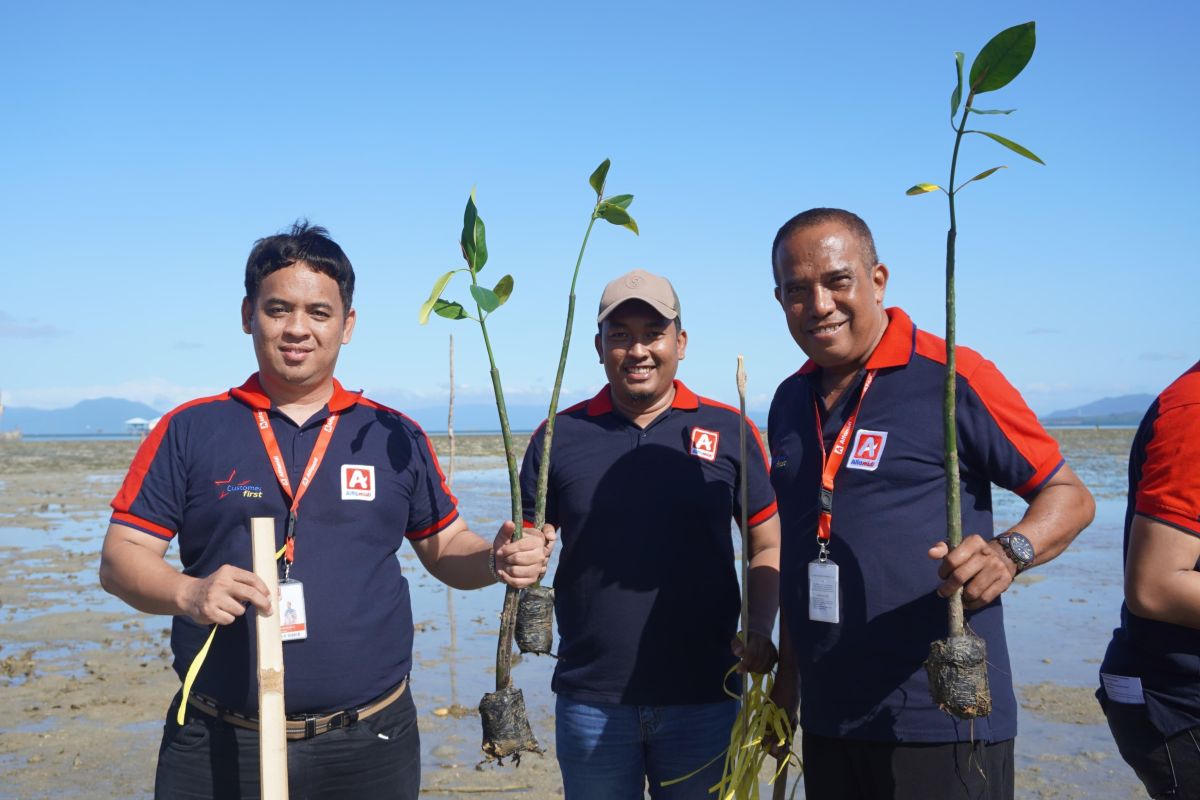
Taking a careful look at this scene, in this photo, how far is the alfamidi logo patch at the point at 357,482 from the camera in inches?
122

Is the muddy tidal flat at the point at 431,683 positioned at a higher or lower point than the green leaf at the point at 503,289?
lower

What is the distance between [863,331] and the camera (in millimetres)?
2975

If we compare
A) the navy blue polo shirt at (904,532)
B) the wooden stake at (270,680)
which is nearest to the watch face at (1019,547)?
the navy blue polo shirt at (904,532)

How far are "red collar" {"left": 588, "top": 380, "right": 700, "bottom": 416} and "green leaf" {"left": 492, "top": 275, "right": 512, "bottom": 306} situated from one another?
817 millimetres

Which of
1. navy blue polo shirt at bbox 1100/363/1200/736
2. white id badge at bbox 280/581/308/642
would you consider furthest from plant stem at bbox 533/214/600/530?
navy blue polo shirt at bbox 1100/363/1200/736

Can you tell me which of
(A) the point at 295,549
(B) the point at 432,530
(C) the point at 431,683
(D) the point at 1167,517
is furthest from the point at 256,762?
(C) the point at 431,683

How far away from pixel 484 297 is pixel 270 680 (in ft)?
4.20

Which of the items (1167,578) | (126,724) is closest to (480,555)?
(1167,578)

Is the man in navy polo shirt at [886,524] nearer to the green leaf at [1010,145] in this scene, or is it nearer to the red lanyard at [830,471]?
the red lanyard at [830,471]

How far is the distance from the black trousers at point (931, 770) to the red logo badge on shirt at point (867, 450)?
0.82 m

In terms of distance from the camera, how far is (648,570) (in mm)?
3354

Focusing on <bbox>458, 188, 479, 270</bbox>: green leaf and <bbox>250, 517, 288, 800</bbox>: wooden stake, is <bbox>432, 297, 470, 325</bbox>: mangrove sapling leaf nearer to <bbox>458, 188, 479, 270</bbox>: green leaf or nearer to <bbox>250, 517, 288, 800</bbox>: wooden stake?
<bbox>458, 188, 479, 270</bbox>: green leaf

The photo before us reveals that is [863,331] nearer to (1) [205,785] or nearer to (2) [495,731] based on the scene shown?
(2) [495,731]

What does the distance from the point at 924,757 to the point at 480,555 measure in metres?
1.55
